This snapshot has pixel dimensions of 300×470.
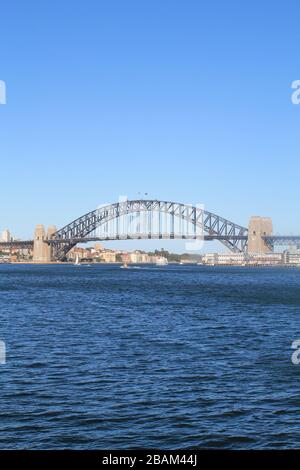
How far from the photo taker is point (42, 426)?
13.6 meters

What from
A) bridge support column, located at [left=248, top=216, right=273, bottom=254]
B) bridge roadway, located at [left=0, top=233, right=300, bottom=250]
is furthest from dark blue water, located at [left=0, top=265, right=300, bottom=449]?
bridge support column, located at [left=248, top=216, right=273, bottom=254]

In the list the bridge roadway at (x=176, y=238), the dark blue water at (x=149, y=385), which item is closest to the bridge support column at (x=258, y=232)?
the bridge roadway at (x=176, y=238)

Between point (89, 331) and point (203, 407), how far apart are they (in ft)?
47.1

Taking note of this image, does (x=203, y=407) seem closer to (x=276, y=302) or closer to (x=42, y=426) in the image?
(x=42, y=426)

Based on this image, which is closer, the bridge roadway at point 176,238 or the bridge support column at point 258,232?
the bridge roadway at point 176,238

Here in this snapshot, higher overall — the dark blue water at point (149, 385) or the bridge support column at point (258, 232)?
the bridge support column at point (258, 232)

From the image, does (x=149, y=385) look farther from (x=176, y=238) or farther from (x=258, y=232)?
(x=258, y=232)

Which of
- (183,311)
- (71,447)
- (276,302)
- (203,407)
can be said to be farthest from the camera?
(276,302)

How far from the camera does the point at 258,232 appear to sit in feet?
607

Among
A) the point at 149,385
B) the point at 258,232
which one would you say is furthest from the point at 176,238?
the point at 149,385

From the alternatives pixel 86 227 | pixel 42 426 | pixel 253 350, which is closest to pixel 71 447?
pixel 42 426

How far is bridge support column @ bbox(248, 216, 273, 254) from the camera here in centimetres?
18512

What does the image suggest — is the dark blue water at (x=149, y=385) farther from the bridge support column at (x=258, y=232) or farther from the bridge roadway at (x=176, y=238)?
the bridge support column at (x=258, y=232)

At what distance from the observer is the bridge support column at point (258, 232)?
18512 cm
